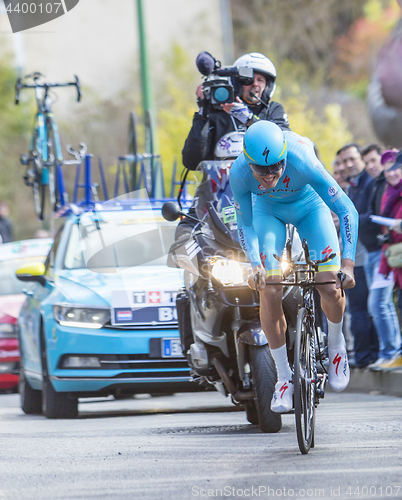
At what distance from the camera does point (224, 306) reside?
730cm

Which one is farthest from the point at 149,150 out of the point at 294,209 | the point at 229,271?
the point at 294,209

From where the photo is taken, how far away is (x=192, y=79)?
4231 centimetres

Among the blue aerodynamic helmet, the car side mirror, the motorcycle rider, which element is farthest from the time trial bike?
the car side mirror

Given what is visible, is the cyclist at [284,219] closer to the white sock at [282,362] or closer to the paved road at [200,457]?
the white sock at [282,362]

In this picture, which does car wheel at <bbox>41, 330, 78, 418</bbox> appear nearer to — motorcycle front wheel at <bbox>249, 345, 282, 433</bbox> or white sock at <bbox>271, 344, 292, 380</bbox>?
motorcycle front wheel at <bbox>249, 345, 282, 433</bbox>

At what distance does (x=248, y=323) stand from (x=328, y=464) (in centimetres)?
181

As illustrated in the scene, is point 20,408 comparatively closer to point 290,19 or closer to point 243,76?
point 243,76

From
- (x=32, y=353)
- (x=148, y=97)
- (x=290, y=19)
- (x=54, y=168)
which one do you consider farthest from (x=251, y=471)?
(x=290, y=19)

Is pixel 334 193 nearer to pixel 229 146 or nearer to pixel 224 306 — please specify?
pixel 224 306

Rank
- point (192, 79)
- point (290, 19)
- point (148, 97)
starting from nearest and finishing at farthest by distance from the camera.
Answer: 1. point (148, 97)
2. point (192, 79)
3. point (290, 19)

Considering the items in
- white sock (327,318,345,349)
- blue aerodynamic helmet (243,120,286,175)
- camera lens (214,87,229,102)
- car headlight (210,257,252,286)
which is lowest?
white sock (327,318,345,349)

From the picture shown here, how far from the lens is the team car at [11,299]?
40.4ft

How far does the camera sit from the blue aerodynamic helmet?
19.6 feet

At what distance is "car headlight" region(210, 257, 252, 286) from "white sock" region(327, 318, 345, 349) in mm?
798
